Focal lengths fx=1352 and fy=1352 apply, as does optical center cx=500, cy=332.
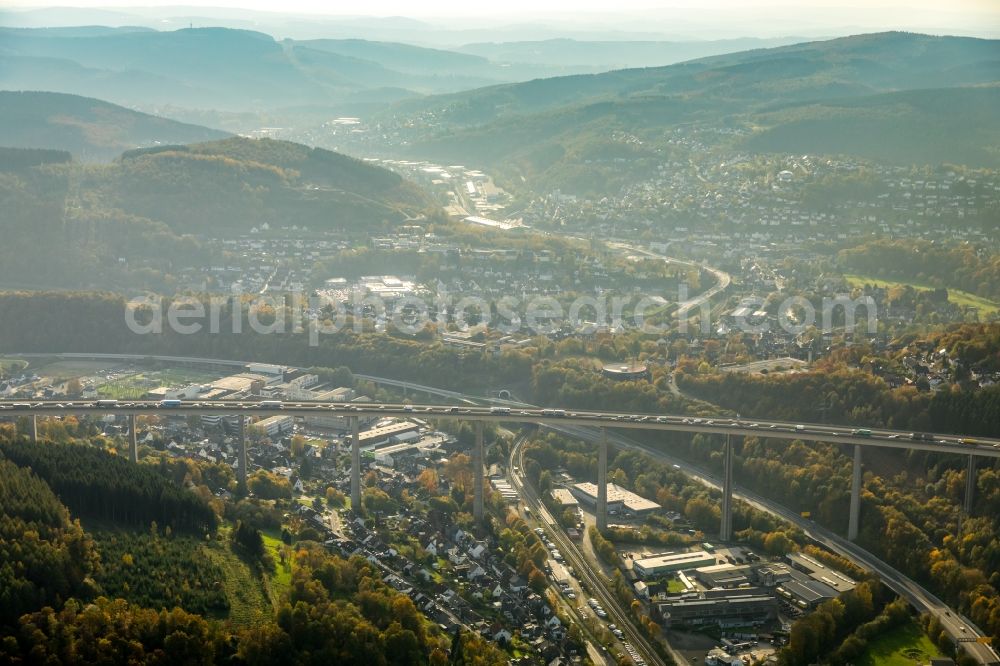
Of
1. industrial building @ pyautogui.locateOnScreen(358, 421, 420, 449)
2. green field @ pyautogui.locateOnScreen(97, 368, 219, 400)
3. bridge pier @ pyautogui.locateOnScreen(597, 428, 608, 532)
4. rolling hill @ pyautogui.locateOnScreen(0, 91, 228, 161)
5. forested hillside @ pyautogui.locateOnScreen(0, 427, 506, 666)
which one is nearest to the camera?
forested hillside @ pyautogui.locateOnScreen(0, 427, 506, 666)

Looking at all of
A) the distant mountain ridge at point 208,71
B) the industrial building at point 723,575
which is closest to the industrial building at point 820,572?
the industrial building at point 723,575

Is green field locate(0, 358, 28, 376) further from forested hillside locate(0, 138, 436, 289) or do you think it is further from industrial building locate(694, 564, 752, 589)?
industrial building locate(694, 564, 752, 589)

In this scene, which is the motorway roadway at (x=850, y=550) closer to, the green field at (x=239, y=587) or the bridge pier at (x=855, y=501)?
the bridge pier at (x=855, y=501)

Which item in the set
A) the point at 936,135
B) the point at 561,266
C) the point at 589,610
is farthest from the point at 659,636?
the point at 936,135

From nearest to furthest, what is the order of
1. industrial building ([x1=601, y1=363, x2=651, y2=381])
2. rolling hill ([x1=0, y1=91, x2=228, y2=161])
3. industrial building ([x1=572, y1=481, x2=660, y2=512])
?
industrial building ([x1=572, y1=481, x2=660, y2=512]), industrial building ([x1=601, y1=363, x2=651, y2=381]), rolling hill ([x1=0, y1=91, x2=228, y2=161])

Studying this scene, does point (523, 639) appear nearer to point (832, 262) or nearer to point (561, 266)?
point (561, 266)

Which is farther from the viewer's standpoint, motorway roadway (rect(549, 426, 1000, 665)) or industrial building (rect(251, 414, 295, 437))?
industrial building (rect(251, 414, 295, 437))

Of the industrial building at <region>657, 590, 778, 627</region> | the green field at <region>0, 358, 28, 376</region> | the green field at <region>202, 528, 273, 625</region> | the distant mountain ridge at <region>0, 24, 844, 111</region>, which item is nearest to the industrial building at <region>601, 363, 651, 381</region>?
the industrial building at <region>657, 590, 778, 627</region>
